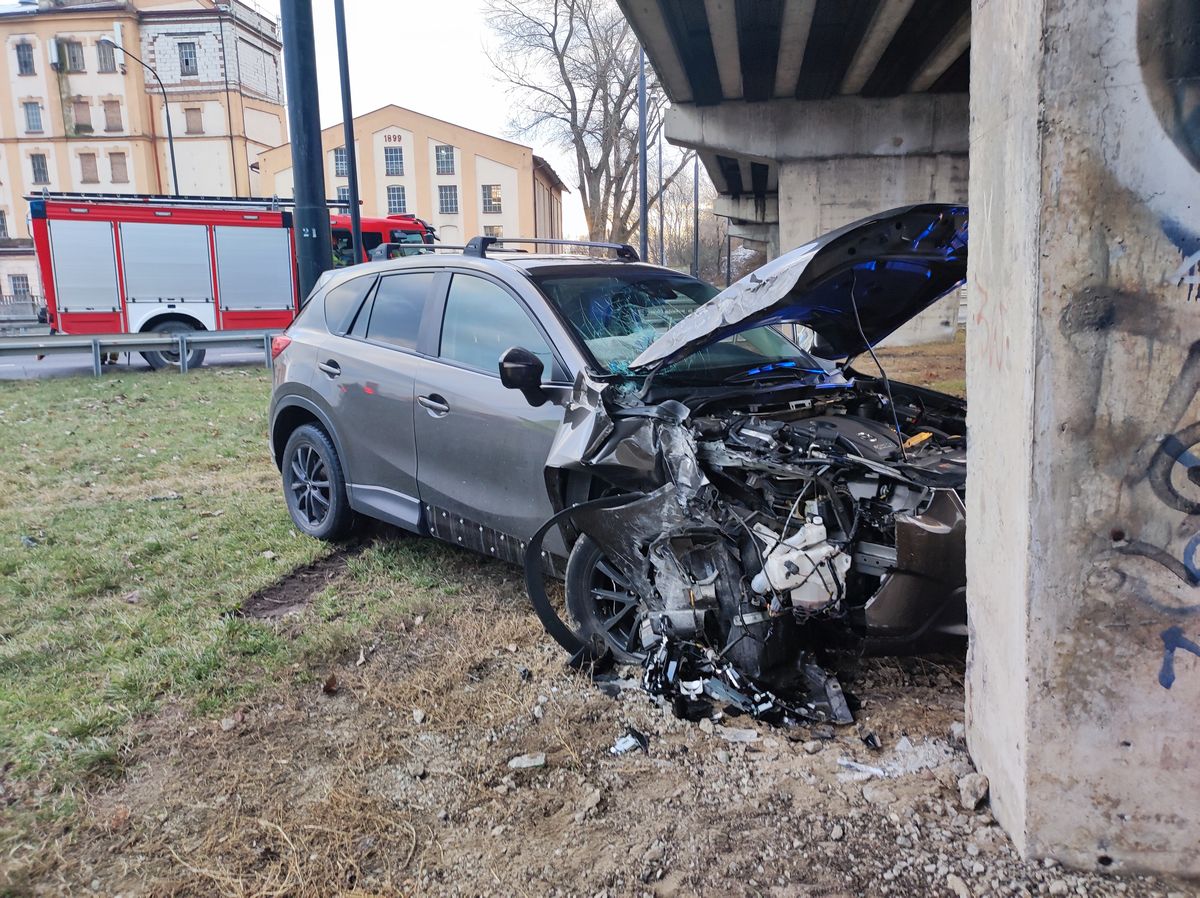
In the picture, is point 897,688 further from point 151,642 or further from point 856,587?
point 151,642

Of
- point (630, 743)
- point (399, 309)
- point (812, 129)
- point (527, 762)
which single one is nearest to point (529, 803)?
point (527, 762)

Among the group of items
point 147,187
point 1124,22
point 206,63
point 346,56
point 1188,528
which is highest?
point 206,63

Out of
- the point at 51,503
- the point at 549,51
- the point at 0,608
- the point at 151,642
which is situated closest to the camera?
the point at 151,642

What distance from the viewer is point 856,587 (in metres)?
3.22

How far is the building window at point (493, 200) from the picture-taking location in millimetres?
51844

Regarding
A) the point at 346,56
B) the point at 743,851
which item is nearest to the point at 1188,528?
the point at 743,851

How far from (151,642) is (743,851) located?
2956mm

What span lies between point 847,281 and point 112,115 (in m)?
59.1

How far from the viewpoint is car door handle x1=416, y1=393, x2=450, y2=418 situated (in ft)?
14.6

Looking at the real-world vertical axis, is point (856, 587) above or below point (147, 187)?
below

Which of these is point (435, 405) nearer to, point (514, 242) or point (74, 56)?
point (514, 242)

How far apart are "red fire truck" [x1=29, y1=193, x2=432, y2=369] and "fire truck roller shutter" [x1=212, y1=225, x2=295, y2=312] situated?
0.02 meters

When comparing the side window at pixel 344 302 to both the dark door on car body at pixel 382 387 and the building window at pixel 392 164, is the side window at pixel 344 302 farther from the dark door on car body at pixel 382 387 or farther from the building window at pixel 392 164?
the building window at pixel 392 164

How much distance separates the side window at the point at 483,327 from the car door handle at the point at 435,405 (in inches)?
8.5
